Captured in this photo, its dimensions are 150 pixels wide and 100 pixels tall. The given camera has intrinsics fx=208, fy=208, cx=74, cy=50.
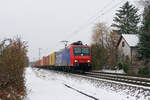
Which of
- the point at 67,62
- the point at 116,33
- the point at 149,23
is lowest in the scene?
the point at 67,62

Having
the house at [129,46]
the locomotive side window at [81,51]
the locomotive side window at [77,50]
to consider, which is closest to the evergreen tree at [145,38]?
the locomotive side window at [81,51]

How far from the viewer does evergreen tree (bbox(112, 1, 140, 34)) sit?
51344 mm

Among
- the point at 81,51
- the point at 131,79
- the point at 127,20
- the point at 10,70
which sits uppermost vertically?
the point at 127,20

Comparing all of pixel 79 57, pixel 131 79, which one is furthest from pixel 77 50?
pixel 131 79

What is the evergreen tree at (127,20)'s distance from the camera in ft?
168

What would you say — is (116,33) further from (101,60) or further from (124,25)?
(101,60)

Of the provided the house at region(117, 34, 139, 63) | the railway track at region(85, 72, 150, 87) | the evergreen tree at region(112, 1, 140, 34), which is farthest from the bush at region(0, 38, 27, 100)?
the evergreen tree at region(112, 1, 140, 34)

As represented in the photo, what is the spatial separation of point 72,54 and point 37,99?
41.8 feet

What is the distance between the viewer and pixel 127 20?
52281 millimetres

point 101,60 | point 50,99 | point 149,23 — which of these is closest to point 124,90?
point 50,99

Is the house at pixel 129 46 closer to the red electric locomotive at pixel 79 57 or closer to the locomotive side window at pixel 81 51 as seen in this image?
the locomotive side window at pixel 81 51

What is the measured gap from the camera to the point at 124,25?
2058 inches

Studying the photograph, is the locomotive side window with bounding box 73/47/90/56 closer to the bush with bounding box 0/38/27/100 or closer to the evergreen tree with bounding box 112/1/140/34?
the bush with bounding box 0/38/27/100

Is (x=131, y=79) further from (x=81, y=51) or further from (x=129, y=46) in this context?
(x=129, y=46)
